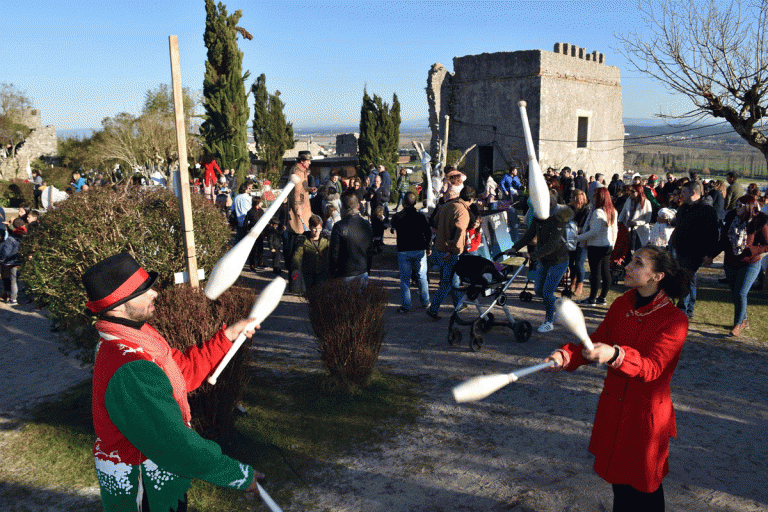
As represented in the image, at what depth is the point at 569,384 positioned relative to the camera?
19.1 feet

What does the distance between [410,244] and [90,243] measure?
4188 mm

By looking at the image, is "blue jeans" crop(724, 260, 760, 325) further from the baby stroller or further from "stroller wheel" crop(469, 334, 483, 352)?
"stroller wheel" crop(469, 334, 483, 352)

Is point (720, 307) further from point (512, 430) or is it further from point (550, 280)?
point (512, 430)

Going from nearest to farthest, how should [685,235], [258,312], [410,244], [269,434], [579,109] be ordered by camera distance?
1. [258,312]
2. [269,434]
3. [685,235]
4. [410,244]
5. [579,109]

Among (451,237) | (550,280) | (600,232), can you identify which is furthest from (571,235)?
(451,237)

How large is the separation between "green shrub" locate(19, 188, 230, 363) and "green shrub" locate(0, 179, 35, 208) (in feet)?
75.3

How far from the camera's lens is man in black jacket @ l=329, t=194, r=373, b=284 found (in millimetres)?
7146

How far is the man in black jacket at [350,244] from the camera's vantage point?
7.15 metres

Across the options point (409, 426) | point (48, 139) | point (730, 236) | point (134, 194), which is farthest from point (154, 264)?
point (48, 139)

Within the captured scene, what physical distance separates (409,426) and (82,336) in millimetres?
3403

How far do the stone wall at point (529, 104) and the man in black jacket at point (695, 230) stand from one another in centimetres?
1785

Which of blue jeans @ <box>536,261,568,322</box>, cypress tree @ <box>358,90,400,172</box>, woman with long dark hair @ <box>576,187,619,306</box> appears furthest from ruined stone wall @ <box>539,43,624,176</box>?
blue jeans @ <box>536,261,568,322</box>

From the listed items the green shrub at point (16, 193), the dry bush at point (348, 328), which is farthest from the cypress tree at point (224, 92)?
the dry bush at point (348, 328)

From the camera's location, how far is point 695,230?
698 centimetres
